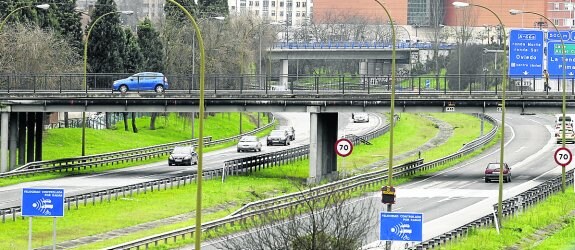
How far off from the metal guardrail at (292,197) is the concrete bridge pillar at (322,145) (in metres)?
3.30

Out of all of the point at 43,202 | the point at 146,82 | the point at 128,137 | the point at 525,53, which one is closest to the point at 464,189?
the point at 525,53

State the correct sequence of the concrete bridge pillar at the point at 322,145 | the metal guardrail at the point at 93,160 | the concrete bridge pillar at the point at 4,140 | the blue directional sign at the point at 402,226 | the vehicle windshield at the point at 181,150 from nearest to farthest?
the blue directional sign at the point at 402,226 < the concrete bridge pillar at the point at 322,145 < the metal guardrail at the point at 93,160 < the concrete bridge pillar at the point at 4,140 < the vehicle windshield at the point at 181,150

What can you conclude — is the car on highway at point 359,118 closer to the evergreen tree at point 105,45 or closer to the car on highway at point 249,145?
the evergreen tree at point 105,45

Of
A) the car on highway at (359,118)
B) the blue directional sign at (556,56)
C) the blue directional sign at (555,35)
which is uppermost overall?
the blue directional sign at (555,35)

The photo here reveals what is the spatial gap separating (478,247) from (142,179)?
31.8 metres

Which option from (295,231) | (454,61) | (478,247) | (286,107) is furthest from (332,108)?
(454,61)

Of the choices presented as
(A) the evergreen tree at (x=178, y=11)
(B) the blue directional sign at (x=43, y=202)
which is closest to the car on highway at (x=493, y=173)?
(B) the blue directional sign at (x=43, y=202)

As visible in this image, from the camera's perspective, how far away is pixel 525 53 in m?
82.0

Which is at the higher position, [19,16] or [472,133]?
[19,16]

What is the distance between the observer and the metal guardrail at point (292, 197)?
47.7 metres

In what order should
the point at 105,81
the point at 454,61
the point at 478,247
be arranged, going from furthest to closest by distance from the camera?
the point at 454,61, the point at 105,81, the point at 478,247

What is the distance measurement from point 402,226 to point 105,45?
75398 mm

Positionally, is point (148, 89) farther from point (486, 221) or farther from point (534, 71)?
point (486, 221)

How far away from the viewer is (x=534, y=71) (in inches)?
3216
